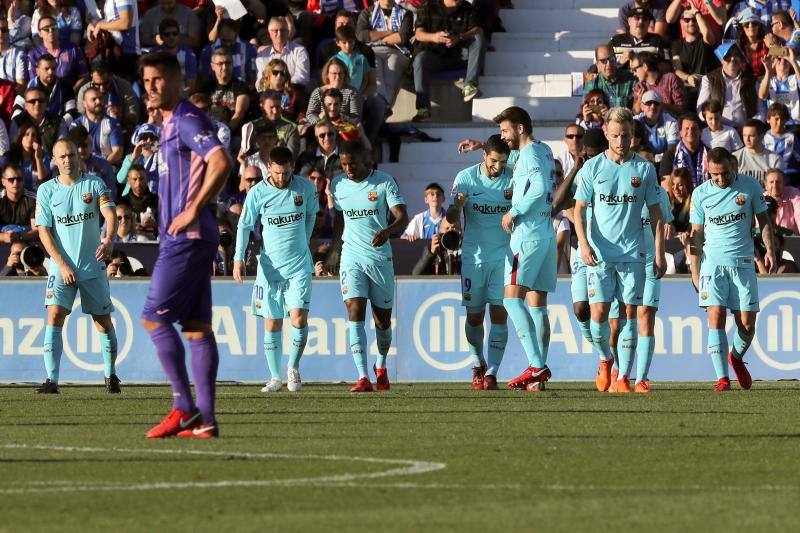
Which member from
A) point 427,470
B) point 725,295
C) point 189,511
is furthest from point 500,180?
point 189,511

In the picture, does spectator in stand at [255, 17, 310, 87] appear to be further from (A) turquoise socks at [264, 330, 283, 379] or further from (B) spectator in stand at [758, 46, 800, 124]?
(A) turquoise socks at [264, 330, 283, 379]

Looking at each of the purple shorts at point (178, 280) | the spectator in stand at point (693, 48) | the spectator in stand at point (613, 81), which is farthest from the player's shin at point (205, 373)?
the spectator in stand at point (693, 48)

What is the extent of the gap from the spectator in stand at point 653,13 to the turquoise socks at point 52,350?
10477mm

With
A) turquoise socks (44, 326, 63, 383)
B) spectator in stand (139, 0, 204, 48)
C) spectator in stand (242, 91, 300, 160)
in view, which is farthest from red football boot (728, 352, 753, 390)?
spectator in stand (139, 0, 204, 48)

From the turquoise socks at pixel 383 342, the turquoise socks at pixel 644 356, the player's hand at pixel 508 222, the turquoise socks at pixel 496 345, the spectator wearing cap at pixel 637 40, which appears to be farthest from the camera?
the spectator wearing cap at pixel 637 40

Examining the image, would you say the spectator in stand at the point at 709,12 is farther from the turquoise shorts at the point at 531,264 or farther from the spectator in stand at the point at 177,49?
the turquoise shorts at the point at 531,264

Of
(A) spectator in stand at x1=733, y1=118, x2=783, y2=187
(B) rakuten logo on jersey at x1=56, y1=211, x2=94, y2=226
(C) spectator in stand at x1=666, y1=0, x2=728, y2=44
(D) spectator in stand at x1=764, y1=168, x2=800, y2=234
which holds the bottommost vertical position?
(B) rakuten logo on jersey at x1=56, y1=211, x2=94, y2=226

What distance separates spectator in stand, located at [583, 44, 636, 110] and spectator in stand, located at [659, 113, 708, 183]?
1.48 metres

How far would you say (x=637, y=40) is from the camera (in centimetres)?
2222

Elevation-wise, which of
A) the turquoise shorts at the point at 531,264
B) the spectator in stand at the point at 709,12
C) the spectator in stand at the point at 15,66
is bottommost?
the turquoise shorts at the point at 531,264

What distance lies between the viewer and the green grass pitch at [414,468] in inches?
250

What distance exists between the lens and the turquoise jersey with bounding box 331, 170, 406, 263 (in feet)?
50.4

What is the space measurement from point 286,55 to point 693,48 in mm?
5520

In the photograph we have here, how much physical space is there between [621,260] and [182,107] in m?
5.59
